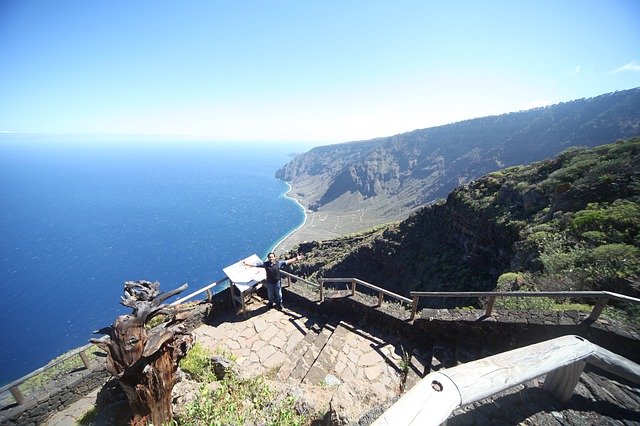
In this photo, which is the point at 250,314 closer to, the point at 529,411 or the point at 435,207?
the point at 529,411

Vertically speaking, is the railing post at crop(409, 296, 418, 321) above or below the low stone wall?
above

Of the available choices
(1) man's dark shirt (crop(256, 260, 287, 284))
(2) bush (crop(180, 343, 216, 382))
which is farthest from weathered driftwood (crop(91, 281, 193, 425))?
(1) man's dark shirt (crop(256, 260, 287, 284))

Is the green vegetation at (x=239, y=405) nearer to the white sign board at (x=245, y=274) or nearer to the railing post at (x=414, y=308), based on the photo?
the white sign board at (x=245, y=274)

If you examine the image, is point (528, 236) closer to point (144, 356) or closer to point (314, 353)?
point (314, 353)

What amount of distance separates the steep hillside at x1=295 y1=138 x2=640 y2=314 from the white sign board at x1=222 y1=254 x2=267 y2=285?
8733 mm

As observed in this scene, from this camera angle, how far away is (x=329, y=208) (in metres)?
181

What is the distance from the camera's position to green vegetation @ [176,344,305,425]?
414 centimetres

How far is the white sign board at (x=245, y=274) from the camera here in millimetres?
8492

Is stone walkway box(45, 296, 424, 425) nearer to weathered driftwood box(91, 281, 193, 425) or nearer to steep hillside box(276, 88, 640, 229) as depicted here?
weathered driftwood box(91, 281, 193, 425)

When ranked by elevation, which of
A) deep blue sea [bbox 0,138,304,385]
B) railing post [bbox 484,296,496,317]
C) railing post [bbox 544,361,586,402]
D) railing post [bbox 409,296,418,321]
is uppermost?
railing post [bbox 544,361,586,402]

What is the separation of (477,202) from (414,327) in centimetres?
2687

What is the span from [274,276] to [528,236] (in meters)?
16.3

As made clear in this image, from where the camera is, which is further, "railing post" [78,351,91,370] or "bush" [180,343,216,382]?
"railing post" [78,351,91,370]

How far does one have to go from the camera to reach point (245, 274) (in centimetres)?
873
